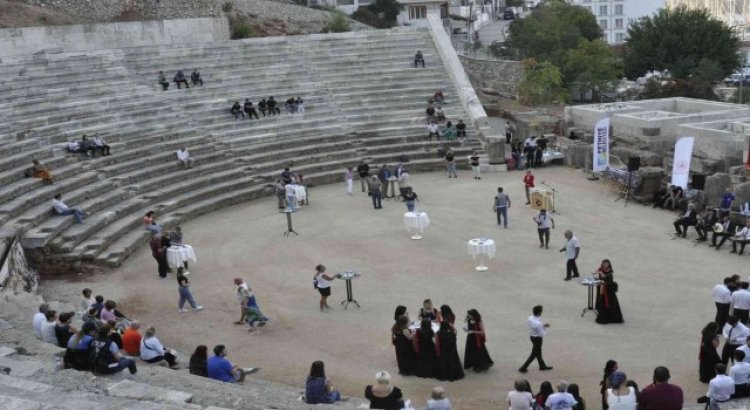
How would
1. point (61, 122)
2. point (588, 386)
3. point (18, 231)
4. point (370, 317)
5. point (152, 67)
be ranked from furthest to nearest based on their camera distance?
point (152, 67) → point (61, 122) → point (18, 231) → point (370, 317) → point (588, 386)

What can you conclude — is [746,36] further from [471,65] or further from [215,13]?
[215,13]

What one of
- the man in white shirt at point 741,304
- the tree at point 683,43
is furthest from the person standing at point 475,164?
the tree at point 683,43

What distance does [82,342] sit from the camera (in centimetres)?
1238

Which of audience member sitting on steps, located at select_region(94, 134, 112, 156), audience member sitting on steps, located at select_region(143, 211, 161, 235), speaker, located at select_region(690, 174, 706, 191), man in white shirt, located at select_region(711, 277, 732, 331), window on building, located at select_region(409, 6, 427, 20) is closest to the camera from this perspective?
man in white shirt, located at select_region(711, 277, 732, 331)

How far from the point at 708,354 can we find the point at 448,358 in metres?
3.96

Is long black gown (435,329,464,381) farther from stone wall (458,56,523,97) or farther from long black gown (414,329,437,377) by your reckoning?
stone wall (458,56,523,97)

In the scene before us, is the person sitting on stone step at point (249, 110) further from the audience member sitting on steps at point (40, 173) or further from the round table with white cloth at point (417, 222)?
the round table with white cloth at point (417, 222)

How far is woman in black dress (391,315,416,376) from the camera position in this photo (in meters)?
14.2

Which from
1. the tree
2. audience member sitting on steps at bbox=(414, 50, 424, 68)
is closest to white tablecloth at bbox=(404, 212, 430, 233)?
audience member sitting on steps at bbox=(414, 50, 424, 68)

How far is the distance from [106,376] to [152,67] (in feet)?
80.3

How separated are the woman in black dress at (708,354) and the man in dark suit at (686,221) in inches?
336

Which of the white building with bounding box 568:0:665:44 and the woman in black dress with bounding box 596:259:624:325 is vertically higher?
the white building with bounding box 568:0:665:44

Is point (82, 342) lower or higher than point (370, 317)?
higher

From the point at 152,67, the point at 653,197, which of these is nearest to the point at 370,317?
the point at 653,197
